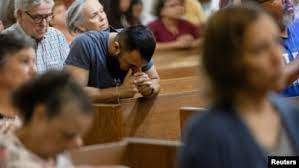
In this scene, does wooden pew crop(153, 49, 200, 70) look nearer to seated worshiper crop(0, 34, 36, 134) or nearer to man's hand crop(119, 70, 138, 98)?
man's hand crop(119, 70, 138, 98)

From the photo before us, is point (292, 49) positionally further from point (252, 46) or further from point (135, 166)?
point (252, 46)

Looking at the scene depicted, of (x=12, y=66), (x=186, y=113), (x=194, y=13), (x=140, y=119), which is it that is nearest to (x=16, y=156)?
(x=12, y=66)

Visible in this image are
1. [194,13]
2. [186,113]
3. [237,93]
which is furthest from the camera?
[194,13]

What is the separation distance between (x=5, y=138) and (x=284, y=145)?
2.47 feet

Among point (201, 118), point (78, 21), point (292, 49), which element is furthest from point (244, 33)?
point (78, 21)

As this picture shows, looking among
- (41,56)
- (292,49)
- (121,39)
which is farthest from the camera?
(41,56)

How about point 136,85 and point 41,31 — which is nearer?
point 136,85

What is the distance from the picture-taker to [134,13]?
6.57m

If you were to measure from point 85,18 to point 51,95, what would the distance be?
295cm

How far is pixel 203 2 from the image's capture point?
7016 millimetres

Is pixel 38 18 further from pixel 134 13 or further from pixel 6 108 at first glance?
pixel 134 13

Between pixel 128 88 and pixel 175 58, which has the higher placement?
pixel 128 88

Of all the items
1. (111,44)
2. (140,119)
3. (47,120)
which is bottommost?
(140,119)

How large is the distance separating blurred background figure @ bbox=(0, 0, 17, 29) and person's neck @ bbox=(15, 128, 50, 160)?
2979 millimetres
